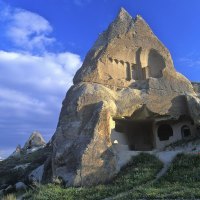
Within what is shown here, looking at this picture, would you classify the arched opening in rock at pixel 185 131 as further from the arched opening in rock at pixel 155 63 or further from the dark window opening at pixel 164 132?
the arched opening in rock at pixel 155 63

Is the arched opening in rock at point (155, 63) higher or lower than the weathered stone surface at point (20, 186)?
higher

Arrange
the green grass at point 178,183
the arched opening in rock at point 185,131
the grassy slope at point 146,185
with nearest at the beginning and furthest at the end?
the green grass at point 178,183 < the grassy slope at point 146,185 < the arched opening in rock at point 185,131

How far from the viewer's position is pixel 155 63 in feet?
104

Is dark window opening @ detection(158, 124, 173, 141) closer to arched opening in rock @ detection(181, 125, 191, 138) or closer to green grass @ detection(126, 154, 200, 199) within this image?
arched opening in rock @ detection(181, 125, 191, 138)

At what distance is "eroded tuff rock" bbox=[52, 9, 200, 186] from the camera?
22562 mm

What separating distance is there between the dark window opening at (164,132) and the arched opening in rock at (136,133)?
0.74m

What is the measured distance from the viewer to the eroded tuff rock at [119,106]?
888 inches

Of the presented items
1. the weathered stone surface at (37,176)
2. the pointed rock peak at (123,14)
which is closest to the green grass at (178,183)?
the weathered stone surface at (37,176)

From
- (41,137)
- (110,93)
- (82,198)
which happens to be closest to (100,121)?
(110,93)

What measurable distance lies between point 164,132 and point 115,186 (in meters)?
11.9

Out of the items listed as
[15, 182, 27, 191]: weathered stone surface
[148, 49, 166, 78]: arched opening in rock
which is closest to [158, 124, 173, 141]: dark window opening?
[148, 49, 166, 78]: arched opening in rock

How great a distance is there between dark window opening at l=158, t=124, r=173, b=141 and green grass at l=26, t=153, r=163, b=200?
7.45m

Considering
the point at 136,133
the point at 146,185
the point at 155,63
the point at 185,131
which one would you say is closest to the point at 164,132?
the point at 185,131

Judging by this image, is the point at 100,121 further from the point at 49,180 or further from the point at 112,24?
the point at 112,24
